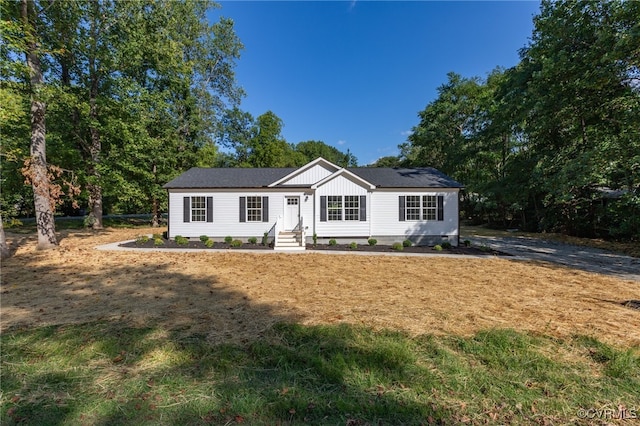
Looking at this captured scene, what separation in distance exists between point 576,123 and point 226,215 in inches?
756

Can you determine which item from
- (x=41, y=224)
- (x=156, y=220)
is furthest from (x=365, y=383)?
(x=156, y=220)

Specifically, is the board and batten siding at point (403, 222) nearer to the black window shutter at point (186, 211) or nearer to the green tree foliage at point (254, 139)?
the black window shutter at point (186, 211)

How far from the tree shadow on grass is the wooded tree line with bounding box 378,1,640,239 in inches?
518

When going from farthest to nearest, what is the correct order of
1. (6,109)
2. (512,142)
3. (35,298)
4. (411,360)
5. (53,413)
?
(512,142) < (6,109) < (35,298) < (411,360) < (53,413)

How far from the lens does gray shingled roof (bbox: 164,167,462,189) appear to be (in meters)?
14.4

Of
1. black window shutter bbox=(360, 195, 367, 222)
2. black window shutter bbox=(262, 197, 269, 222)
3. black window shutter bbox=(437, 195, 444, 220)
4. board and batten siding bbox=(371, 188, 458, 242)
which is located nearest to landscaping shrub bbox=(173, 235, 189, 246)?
black window shutter bbox=(262, 197, 269, 222)

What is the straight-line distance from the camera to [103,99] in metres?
16.9

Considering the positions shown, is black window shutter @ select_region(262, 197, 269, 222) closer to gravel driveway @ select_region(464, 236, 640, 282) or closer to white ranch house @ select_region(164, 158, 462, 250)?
white ranch house @ select_region(164, 158, 462, 250)

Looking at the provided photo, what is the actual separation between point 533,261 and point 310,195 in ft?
31.6

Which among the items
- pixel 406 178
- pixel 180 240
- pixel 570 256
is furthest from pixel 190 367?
pixel 406 178

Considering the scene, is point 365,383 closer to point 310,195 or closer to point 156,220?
point 310,195

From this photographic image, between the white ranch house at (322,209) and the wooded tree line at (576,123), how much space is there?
216 inches

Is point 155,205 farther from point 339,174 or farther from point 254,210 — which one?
point 339,174

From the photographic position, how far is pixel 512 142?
73.3 feet
